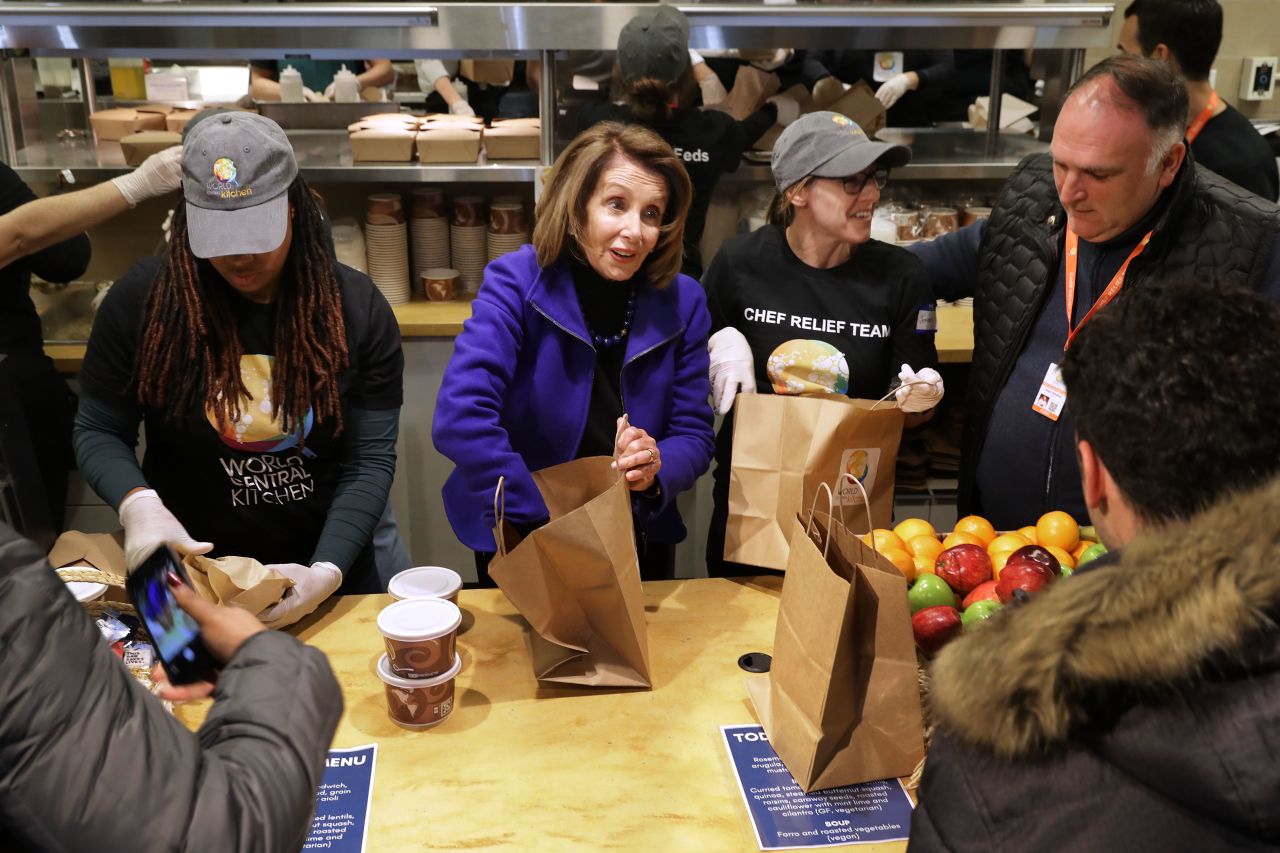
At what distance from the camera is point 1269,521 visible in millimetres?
982

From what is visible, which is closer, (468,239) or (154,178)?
(154,178)

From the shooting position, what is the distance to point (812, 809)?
1.61 meters

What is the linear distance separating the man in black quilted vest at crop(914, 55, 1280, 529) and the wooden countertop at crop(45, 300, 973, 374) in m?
0.80

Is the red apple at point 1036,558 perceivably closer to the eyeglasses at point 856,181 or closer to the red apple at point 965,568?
the red apple at point 965,568

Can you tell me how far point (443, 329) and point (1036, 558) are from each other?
2.31 m

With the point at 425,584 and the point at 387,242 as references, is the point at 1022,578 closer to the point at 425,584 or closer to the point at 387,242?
the point at 425,584

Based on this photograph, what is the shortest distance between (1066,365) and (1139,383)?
0.16 meters

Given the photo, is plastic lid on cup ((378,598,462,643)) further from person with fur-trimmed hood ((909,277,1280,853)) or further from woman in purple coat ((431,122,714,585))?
person with fur-trimmed hood ((909,277,1280,853))

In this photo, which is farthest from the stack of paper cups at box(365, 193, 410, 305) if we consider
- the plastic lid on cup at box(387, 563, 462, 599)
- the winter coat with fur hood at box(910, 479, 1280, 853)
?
the winter coat with fur hood at box(910, 479, 1280, 853)

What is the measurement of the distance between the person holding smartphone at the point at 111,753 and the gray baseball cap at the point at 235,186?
1.19 meters

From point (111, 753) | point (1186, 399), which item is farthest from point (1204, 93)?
point (111, 753)

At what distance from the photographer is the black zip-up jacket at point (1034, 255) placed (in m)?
2.29

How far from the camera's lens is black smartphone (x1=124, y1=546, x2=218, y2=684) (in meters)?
1.27

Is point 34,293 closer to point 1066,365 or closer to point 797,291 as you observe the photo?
point 797,291
